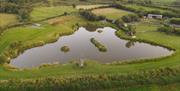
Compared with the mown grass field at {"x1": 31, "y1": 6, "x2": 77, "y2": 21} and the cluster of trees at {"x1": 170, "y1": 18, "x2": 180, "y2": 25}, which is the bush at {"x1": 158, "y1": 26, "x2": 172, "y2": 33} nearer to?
the cluster of trees at {"x1": 170, "y1": 18, "x2": 180, "y2": 25}

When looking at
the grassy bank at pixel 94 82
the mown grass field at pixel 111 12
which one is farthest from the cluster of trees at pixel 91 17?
the grassy bank at pixel 94 82

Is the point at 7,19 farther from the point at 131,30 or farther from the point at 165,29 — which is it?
the point at 165,29

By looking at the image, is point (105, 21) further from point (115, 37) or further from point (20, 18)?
point (20, 18)

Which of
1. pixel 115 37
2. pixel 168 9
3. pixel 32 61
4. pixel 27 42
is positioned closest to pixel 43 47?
pixel 27 42

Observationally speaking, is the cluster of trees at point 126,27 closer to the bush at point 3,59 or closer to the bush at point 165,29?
the bush at point 165,29

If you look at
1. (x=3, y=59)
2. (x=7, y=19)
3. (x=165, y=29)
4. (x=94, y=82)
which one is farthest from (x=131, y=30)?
(x=7, y=19)

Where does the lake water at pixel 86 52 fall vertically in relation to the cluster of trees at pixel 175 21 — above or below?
below
